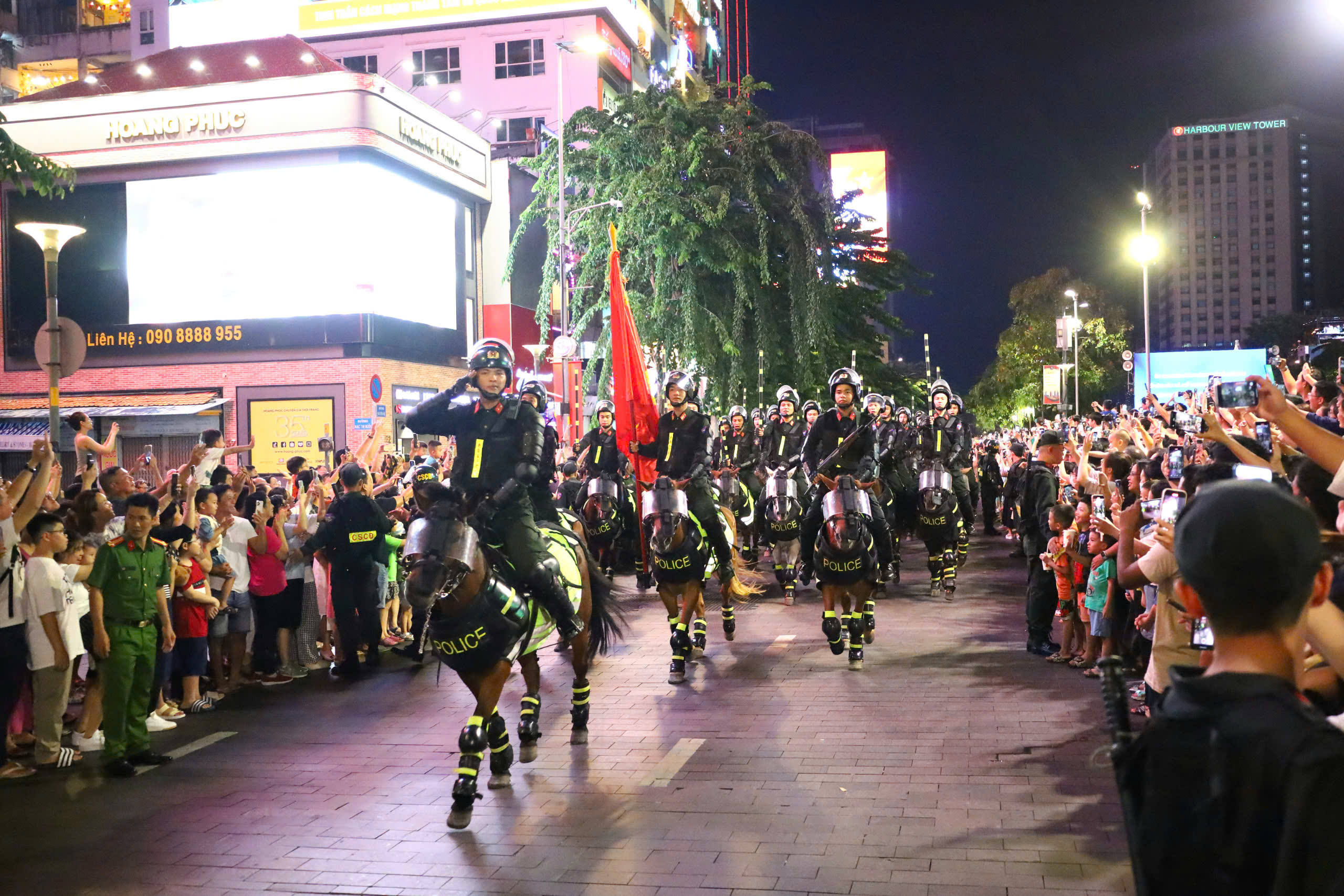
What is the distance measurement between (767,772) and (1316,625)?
205 inches

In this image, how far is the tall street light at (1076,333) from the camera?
200 ft

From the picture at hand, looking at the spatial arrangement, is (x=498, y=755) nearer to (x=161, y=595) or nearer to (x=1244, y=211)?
(x=161, y=595)

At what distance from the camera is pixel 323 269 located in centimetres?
3581

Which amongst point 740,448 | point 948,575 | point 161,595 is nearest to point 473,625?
point 161,595

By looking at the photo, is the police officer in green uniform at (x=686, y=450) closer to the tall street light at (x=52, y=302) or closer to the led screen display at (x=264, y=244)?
the tall street light at (x=52, y=302)

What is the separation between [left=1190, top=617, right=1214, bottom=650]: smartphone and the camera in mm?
5758

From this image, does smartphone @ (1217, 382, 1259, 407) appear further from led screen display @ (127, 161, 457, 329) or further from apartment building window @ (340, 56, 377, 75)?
apartment building window @ (340, 56, 377, 75)

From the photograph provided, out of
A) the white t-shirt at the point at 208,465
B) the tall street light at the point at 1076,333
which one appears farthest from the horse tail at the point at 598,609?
the tall street light at the point at 1076,333

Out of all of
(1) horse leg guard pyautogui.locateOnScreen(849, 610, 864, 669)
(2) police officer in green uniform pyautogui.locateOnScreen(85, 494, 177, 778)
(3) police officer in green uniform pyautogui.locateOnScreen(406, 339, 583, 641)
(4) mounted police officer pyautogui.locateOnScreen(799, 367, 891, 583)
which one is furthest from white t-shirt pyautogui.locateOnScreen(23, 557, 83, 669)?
(4) mounted police officer pyautogui.locateOnScreen(799, 367, 891, 583)

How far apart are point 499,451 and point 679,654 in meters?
3.75

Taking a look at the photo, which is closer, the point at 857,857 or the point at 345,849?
the point at 857,857

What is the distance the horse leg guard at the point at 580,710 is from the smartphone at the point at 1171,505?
4406mm

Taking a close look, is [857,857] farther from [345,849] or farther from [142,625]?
[142,625]

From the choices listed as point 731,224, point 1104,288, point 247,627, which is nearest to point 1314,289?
point 1104,288
